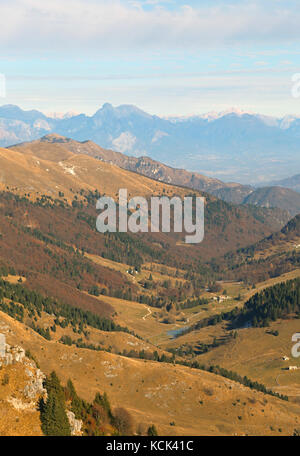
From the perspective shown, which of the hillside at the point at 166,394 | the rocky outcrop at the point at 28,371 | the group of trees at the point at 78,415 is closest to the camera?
the group of trees at the point at 78,415

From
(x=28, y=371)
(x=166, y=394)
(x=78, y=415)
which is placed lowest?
(x=166, y=394)

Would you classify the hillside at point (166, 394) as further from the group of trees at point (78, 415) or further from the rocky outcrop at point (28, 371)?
the rocky outcrop at point (28, 371)

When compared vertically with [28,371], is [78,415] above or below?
below

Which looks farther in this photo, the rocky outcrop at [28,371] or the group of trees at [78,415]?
the rocky outcrop at [28,371]

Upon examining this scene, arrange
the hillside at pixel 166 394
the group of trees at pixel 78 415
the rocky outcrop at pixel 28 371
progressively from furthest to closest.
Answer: the hillside at pixel 166 394
the rocky outcrop at pixel 28 371
the group of trees at pixel 78 415

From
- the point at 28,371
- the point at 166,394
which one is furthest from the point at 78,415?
the point at 166,394

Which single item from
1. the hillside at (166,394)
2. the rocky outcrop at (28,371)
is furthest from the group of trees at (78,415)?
the hillside at (166,394)

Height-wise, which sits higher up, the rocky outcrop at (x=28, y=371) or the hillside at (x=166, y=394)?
the rocky outcrop at (x=28, y=371)

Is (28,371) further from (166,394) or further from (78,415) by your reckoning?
(166,394)

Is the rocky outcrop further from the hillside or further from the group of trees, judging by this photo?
the hillside

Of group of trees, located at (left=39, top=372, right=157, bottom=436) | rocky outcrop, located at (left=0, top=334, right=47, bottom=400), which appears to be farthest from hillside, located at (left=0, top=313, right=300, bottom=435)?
rocky outcrop, located at (left=0, top=334, right=47, bottom=400)
